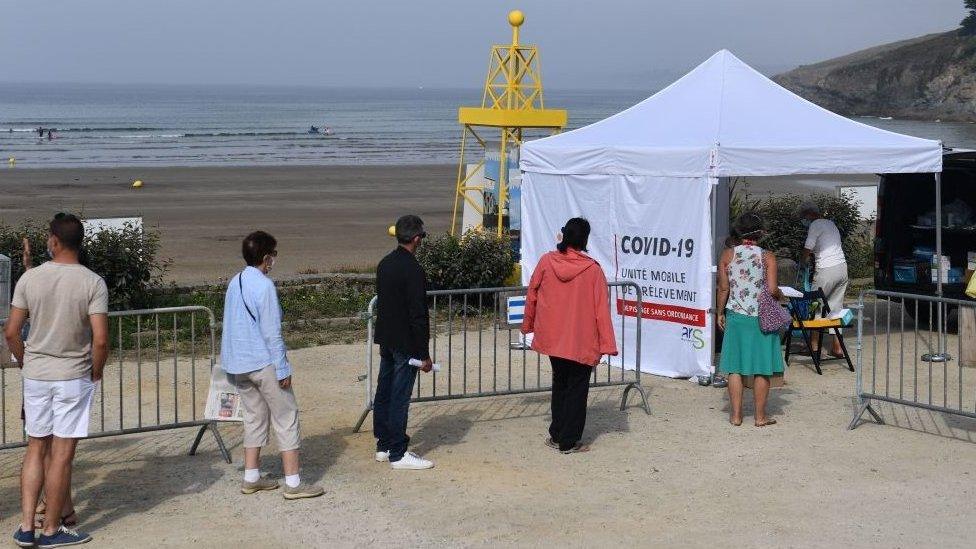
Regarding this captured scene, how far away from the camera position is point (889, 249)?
42.5 feet

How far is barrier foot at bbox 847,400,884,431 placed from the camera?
8.76m

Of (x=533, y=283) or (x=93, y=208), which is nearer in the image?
(x=533, y=283)

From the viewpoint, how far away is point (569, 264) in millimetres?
7957

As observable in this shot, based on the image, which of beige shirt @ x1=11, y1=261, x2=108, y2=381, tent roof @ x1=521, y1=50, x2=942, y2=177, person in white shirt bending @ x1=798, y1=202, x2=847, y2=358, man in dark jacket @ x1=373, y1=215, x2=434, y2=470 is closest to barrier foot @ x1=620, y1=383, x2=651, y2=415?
tent roof @ x1=521, y1=50, x2=942, y2=177

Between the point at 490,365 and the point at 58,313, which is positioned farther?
the point at 490,365

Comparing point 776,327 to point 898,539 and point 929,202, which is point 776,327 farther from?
point 929,202

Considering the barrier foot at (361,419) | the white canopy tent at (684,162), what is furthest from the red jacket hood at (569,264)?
the white canopy tent at (684,162)

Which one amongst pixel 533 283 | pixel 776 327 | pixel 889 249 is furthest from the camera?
pixel 889 249

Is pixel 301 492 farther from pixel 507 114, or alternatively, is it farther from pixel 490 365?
pixel 507 114

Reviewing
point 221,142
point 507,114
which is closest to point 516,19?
point 507,114

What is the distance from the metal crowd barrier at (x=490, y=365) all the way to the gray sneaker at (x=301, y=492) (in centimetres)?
134

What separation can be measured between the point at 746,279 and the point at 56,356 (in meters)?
4.85

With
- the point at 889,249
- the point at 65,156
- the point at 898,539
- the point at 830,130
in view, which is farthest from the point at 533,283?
the point at 65,156

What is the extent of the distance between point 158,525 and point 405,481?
1.56m
